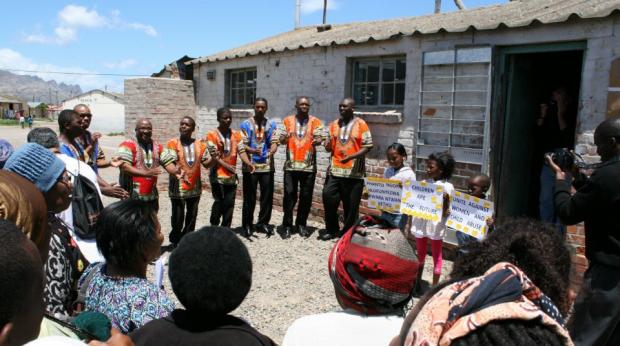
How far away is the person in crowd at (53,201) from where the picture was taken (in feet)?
7.64

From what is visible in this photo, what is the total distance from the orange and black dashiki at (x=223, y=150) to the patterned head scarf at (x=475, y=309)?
6087 mm

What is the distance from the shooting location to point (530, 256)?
1675 millimetres

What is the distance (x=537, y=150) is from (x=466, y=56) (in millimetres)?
1766

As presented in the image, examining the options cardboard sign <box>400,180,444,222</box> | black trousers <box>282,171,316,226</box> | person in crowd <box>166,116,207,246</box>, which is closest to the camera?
cardboard sign <box>400,180,444,222</box>

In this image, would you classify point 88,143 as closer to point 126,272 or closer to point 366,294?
point 126,272

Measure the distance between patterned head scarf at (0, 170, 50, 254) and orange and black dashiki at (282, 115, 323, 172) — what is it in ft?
18.7

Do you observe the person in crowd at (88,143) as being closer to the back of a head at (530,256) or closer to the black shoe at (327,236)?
the black shoe at (327,236)

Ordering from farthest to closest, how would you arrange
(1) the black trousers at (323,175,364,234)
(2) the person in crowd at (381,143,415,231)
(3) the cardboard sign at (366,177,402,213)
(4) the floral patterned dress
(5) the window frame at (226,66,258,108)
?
(5) the window frame at (226,66,258,108) → (1) the black trousers at (323,175,364,234) → (2) the person in crowd at (381,143,415,231) → (3) the cardboard sign at (366,177,402,213) → (4) the floral patterned dress

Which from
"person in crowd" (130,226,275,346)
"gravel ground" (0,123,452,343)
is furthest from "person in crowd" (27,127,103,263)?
"gravel ground" (0,123,452,343)

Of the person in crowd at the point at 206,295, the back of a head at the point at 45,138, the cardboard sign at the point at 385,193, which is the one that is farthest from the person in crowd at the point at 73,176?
the cardboard sign at the point at 385,193

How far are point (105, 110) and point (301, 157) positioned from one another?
213 ft

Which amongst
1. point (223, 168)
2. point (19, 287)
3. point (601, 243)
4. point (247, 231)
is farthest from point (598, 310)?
point (247, 231)

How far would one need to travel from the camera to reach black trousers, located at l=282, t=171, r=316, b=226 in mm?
7684

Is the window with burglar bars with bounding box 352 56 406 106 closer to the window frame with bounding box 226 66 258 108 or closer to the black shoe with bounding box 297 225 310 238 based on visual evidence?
the black shoe with bounding box 297 225 310 238
